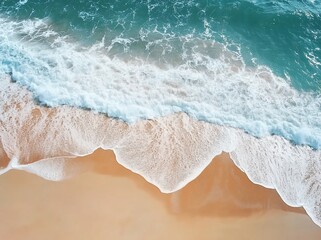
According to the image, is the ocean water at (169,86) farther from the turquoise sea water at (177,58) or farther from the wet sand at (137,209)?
the wet sand at (137,209)

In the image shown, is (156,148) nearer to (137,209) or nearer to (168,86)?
(137,209)

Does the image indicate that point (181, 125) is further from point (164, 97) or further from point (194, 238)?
point (194, 238)

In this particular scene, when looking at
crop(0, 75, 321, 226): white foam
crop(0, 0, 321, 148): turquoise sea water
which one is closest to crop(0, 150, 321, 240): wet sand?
crop(0, 75, 321, 226): white foam

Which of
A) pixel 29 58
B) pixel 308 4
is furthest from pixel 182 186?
pixel 308 4

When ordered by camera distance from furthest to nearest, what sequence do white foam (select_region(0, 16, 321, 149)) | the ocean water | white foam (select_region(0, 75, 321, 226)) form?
white foam (select_region(0, 16, 321, 149)) → the ocean water → white foam (select_region(0, 75, 321, 226))

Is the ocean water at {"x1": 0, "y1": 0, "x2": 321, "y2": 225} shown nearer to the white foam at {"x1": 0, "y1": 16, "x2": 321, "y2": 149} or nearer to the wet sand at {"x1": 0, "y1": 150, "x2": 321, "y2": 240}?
the white foam at {"x1": 0, "y1": 16, "x2": 321, "y2": 149}

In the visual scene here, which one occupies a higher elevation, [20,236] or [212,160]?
[212,160]

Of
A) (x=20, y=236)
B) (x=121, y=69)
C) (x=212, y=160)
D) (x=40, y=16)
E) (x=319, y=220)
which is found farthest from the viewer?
(x=40, y=16)
